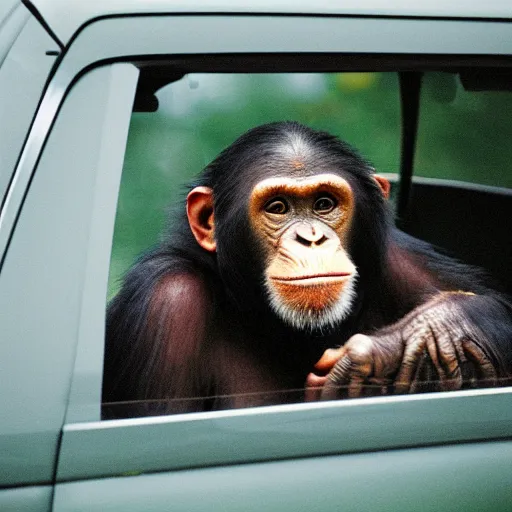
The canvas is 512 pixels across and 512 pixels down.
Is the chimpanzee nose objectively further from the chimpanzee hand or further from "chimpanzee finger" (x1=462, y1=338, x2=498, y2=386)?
"chimpanzee finger" (x1=462, y1=338, x2=498, y2=386)

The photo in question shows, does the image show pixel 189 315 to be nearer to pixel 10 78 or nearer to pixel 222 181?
pixel 222 181

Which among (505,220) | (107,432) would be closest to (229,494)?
(107,432)

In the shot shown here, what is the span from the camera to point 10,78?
155 centimetres

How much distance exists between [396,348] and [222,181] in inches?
21.7

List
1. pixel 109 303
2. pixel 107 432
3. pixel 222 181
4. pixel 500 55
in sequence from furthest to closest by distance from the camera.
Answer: pixel 222 181
pixel 500 55
pixel 109 303
pixel 107 432

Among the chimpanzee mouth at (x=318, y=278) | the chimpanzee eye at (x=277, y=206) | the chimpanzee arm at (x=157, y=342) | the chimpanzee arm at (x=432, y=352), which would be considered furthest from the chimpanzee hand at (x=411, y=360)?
the chimpanzee eye at (x=277, y=206)

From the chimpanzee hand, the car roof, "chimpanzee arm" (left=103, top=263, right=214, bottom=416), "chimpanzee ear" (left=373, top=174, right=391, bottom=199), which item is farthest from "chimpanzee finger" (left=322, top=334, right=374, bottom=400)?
the car roof

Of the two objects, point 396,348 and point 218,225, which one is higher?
point 218,225

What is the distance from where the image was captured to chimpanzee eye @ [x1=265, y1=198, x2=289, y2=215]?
194cm

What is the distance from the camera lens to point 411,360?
1.78 meters

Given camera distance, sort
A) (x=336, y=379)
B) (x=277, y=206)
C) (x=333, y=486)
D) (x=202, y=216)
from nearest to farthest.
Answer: (x=333, y=486), (x=336, y=379), (x=277, y=206), (x=202, y=216)

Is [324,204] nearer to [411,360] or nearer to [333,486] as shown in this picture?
[411,360]

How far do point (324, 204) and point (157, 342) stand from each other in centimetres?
48

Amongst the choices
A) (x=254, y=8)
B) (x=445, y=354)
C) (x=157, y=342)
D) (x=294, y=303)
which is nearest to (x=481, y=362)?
(x=445, y=354)
